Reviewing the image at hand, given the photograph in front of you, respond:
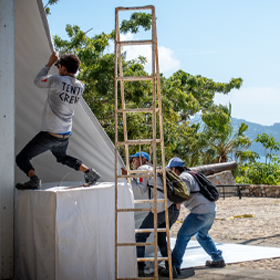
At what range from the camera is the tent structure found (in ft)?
13.7

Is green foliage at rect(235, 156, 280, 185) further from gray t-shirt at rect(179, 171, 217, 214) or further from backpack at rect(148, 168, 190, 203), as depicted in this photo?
backpack at rect(148, 168, 190, 203)

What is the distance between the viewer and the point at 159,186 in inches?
193

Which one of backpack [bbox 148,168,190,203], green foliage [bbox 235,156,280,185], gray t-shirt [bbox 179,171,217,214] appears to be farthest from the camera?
green foliage [bbox 235,156,280,185]

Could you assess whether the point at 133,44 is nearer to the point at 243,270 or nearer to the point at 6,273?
the point at 6,273

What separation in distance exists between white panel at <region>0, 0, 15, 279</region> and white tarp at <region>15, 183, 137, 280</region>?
0.36 feet

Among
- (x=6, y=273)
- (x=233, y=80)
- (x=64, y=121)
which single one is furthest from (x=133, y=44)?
(x=233, y=80)

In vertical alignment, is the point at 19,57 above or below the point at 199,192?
above

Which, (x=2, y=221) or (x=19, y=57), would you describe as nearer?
(x=2, y=221)

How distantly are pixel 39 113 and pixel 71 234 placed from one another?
6.89 ft

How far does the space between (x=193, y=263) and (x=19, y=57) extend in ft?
11.9

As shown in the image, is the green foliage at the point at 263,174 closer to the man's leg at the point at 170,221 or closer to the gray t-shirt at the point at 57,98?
the man's leg at the point at 170,221

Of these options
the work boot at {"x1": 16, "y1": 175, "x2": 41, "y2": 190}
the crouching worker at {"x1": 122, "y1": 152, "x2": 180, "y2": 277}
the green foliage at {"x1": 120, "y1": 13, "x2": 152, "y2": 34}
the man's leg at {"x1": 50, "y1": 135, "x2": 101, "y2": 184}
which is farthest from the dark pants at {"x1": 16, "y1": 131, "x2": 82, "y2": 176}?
the green foliage at {"x1": 120, "y1": 13, "x2": 152, "y2": 34}

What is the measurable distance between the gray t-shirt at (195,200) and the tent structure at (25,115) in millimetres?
1201

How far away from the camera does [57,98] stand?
445cm
